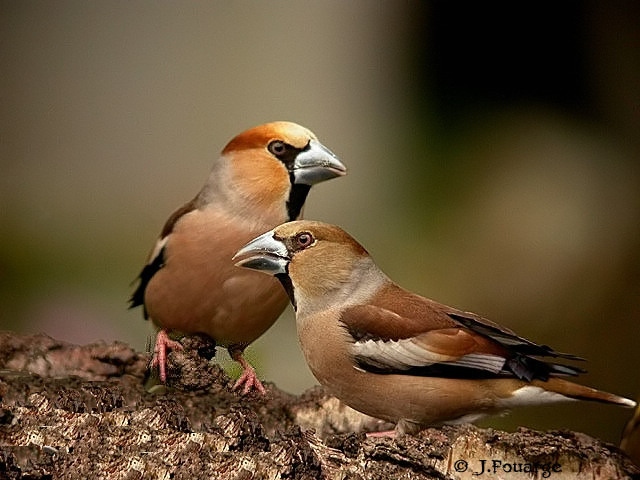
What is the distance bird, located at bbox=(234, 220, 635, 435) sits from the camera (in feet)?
4.54

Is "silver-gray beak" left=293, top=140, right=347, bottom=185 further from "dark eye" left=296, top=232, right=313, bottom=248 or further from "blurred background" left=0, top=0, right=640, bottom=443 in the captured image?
"blurred background" left=0, top=0, right=640, bottom=443

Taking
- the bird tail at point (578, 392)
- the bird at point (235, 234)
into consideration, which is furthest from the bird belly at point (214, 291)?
the bird tail at point (578, 392)

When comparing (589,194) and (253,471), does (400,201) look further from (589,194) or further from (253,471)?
(253,471)

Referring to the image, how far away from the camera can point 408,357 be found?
1.39 meters

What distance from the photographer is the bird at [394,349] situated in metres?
1.38

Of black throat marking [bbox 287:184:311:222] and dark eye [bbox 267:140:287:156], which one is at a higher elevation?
dark eye [bbox 267:140:287:156]

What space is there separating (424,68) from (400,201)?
1.05 ft

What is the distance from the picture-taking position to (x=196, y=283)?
1661 millimetres

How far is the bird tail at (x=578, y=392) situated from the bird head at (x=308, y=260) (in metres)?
0.35

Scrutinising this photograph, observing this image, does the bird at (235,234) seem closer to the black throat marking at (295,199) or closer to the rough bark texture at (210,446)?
the black throat marking at (295,199)

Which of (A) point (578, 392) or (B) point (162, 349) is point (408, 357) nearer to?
(A) point (578, 392)

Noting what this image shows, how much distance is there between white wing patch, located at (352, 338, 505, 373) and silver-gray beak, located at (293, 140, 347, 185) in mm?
363

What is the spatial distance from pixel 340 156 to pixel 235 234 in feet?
1.42

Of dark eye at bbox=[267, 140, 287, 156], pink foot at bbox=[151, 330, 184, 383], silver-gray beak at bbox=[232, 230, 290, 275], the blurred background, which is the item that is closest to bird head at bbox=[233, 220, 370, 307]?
silver-gray beak at bbox=[232, 230, 290, 275]
